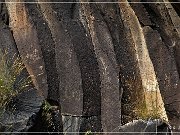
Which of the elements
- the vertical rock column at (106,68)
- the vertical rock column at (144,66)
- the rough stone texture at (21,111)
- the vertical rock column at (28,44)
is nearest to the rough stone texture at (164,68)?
the vertical rock column at (144,66)

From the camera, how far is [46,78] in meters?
6.06

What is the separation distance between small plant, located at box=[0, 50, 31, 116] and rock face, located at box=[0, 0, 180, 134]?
0.29 feet

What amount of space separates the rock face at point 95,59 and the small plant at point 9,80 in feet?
0.29

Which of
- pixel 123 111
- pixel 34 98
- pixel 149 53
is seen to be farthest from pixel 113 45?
pixel 34 98

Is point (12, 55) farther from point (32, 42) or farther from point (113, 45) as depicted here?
point (113, 45)

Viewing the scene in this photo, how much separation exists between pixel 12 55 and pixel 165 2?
213cm

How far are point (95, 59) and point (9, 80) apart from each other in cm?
121

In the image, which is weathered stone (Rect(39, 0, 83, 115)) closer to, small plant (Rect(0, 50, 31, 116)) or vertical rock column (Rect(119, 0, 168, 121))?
small plant (Rect(0, 50, 31, 116))

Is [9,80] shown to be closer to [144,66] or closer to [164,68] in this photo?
[144,66]

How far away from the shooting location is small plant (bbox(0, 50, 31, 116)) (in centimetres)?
521

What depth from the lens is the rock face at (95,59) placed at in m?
5.77

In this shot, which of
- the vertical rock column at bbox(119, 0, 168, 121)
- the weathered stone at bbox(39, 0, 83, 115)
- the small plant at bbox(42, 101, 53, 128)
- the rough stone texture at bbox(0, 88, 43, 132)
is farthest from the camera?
the weathered stone at bbox(39, 0, 83, 115)

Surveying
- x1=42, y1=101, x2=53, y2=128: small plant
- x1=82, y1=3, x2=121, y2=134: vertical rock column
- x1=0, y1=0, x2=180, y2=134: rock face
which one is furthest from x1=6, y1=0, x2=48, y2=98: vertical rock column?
x1=82, y1=3, x2=121, y2=134: vertical rock column

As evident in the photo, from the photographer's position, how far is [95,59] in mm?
6160
